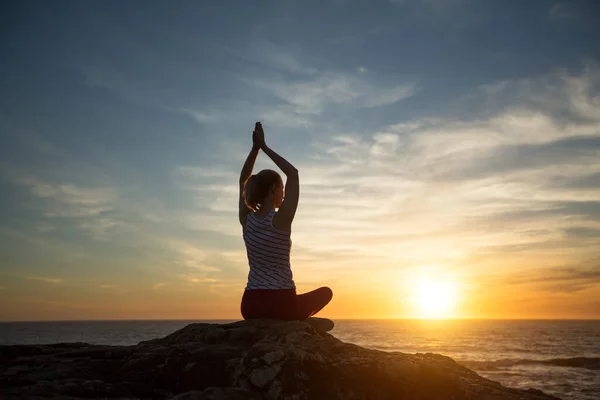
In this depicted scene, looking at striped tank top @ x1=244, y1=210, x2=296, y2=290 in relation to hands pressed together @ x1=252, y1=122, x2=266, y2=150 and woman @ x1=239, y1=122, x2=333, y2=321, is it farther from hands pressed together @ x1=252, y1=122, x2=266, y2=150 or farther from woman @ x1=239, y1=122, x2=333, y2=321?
hands pressed together @ x1=252, y1=122, x2=266, y2=150

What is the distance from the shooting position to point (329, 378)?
3846 millimetres

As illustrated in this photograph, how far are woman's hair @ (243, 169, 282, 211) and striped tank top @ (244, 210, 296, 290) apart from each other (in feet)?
0.74

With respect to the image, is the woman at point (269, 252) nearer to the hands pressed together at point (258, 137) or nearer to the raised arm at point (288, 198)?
the raised arm at point (288, 198)

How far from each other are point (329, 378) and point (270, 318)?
1673 mm

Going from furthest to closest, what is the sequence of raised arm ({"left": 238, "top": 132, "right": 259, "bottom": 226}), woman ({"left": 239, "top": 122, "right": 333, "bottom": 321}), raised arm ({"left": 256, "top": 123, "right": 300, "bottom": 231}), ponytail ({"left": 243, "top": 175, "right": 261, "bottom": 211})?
1. raised arm ({"left": 238, "top": 132, "right": 259, "bottom": 226})
2. ponytail ({"left": 243, "top": 175, "right": 261, "bottom": 211})
3. woman ({"left": 239, "top": 122, "right": 333, "bottom": 321})
4. raised arm ({"left": 256, "top": 123, "right": 300, "bottom": 231})

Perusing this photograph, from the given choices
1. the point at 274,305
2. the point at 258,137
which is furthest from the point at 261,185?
the point at 274,305

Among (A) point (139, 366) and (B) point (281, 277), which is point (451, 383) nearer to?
(B) point (281, 277)

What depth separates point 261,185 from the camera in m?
A: 5.39

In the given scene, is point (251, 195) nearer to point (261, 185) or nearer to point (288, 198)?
point (261, 185)

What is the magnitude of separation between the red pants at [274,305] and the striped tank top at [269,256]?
8cm

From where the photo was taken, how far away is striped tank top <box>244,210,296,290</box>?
5.34 metres

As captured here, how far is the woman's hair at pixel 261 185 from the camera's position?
5.39m

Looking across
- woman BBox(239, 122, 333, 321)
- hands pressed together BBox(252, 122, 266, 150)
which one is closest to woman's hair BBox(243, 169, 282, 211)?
woman BBox(239, 122, 333, 321)

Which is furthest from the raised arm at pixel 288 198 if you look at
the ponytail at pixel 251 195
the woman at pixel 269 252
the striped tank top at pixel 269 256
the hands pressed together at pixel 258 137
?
the hands pressed together at pixel 258 137
